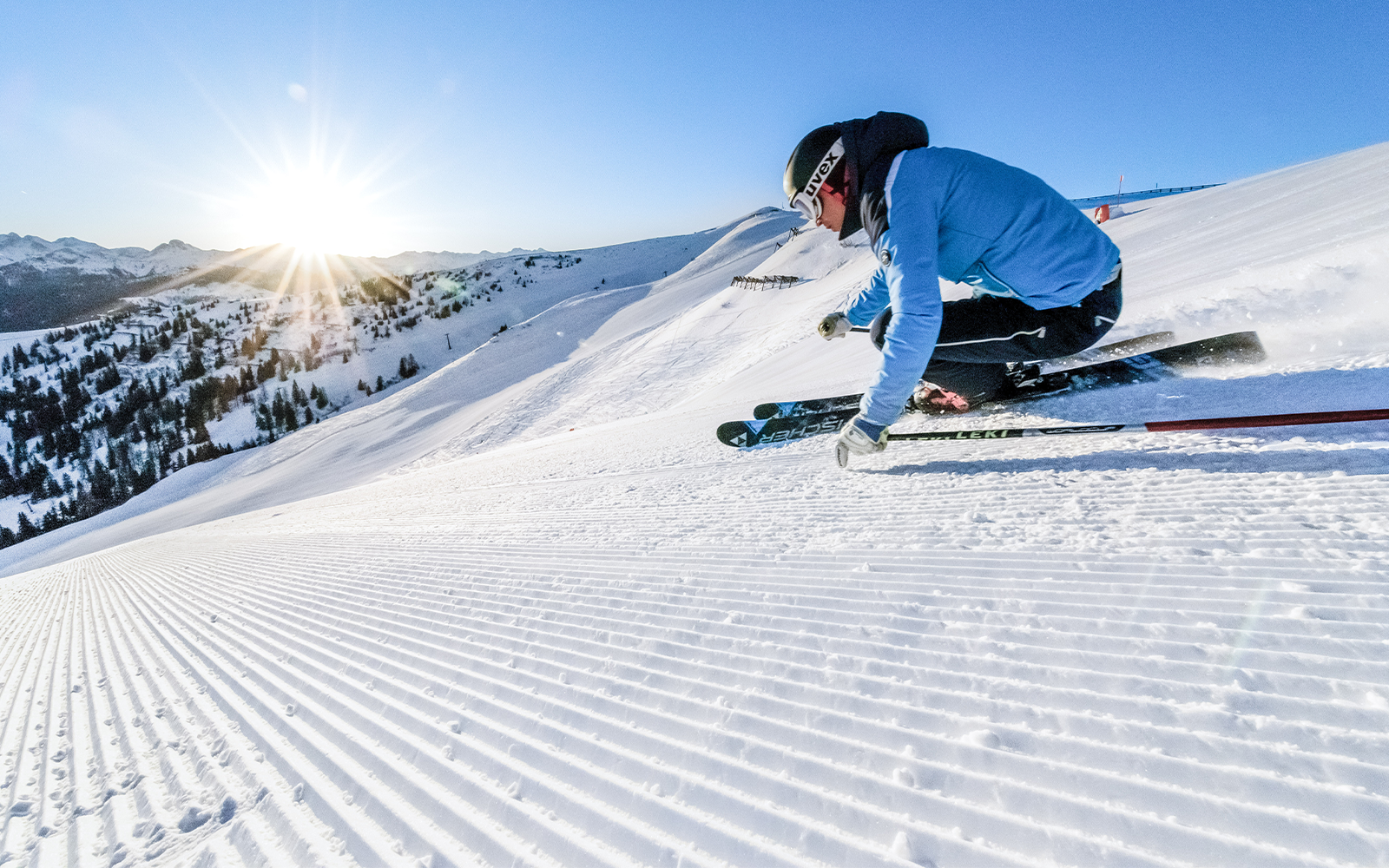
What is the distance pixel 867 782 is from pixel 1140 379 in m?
3.73

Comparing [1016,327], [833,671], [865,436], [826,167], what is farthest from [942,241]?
[833,671]

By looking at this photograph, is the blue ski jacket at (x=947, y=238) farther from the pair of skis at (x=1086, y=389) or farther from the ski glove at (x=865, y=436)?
the pair of skis at (x=1086, y=389)

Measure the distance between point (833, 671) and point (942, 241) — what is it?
7.55 ft

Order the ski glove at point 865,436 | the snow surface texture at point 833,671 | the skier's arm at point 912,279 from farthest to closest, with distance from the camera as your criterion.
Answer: the ski glove at point 865,436, the skier's arm at point 912,279, the snow surface texture at point 833,671

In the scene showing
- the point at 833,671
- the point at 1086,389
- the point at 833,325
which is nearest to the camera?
the point at 833,671

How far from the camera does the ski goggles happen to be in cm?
285

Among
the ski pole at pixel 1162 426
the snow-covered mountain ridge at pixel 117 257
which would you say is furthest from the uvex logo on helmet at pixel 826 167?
the snow-covered mountain ridge at pixel 117 257

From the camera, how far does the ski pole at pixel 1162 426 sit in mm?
2328

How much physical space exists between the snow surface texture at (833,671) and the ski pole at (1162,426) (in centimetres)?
8

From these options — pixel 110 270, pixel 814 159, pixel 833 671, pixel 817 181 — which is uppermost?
pixel 110 270

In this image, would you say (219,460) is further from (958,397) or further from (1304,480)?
(1304,480)

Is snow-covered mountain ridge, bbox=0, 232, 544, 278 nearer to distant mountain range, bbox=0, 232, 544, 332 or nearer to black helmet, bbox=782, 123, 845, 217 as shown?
distant mountain range, bbox=0, 232, 544, 332

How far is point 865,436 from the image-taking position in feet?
9.92

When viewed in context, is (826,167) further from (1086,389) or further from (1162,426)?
(1086,389)
